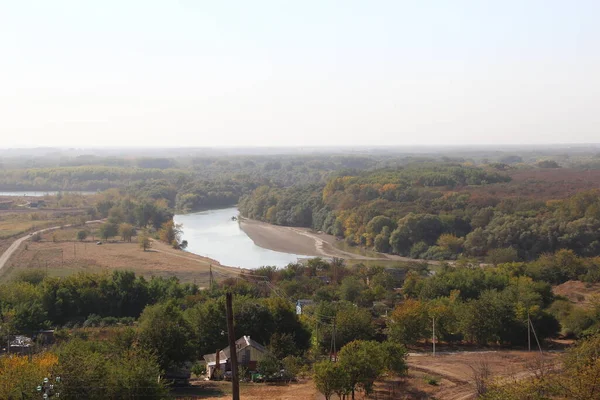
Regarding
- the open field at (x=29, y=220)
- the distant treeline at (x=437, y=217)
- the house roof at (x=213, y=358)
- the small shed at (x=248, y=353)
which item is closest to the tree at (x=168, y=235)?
the open field at (x=29, y=220)

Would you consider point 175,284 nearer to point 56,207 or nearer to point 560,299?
point 560,299

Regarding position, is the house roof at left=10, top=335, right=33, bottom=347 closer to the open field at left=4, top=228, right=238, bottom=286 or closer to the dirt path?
the open field at left=4, top=228, right=238, bottom=286

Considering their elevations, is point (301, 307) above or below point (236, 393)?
below

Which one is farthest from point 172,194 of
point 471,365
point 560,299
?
point 471,365

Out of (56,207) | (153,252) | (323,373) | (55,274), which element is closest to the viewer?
(323,373)

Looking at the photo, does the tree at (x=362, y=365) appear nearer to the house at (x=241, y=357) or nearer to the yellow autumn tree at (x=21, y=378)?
the house at (x=241, y=357)

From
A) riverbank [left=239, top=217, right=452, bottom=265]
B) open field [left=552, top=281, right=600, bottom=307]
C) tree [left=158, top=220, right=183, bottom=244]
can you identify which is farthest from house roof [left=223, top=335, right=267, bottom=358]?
tree [left=158, top=220, right=183, bottom=244]
